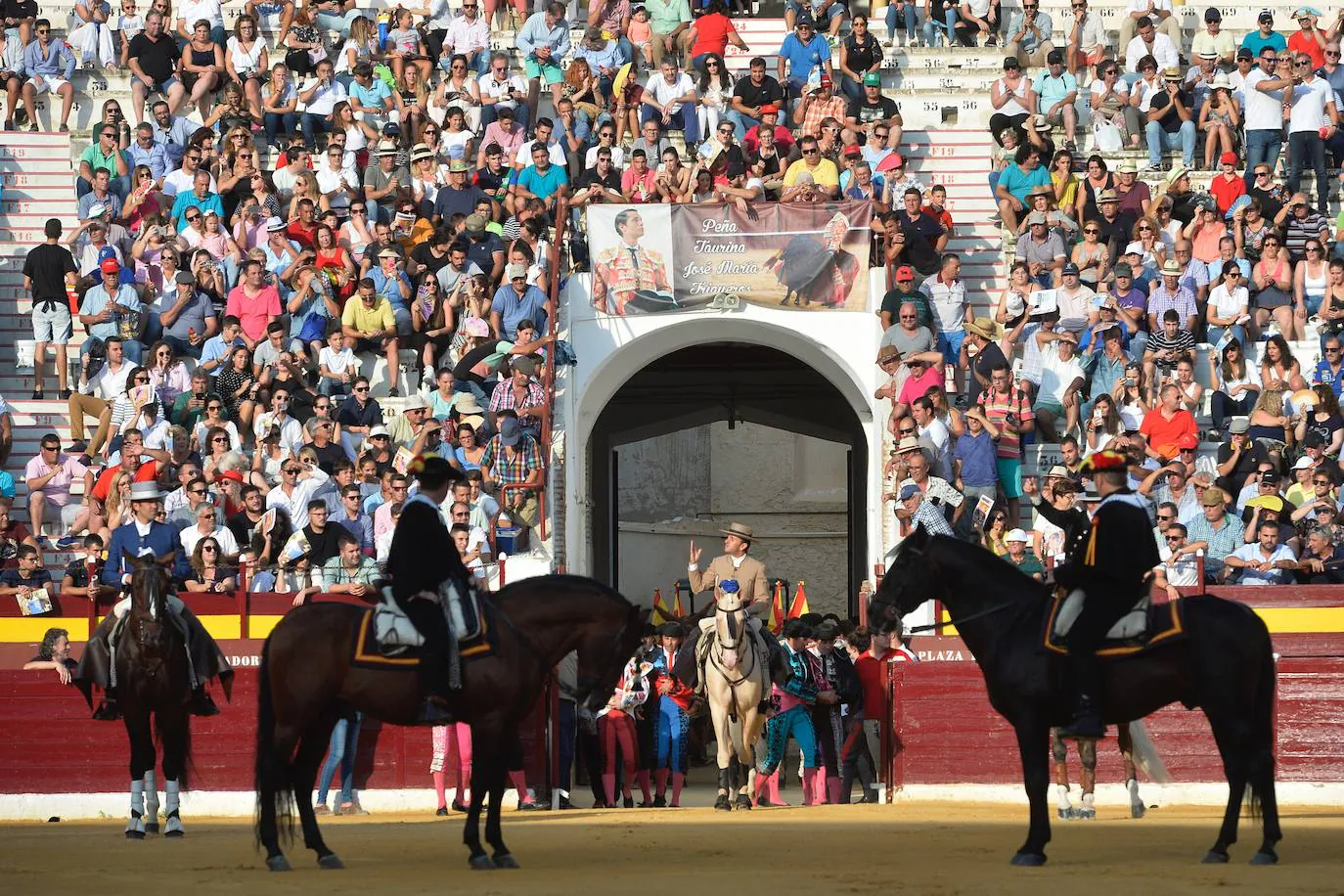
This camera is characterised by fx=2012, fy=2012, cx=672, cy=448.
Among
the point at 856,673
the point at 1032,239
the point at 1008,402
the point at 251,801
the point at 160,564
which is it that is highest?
the point at 1032,239

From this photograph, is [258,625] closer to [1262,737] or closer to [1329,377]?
[1262,737]

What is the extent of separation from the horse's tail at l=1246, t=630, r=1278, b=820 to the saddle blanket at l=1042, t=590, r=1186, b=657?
0.57 m

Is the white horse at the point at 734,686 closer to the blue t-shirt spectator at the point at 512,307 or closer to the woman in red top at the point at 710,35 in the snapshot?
the blue t-shirt spectator at the point at 512,307

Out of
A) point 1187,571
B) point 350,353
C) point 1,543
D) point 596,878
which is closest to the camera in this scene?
point 596,878

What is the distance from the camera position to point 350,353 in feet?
68.8

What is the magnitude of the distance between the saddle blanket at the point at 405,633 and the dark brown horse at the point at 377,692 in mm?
60

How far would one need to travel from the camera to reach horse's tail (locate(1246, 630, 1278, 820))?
38.1 ft

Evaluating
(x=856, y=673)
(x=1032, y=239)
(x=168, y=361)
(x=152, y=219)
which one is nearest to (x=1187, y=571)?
(x=856, y=673)

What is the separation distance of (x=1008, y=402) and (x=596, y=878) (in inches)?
402

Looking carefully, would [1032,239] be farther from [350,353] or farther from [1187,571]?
[350,353]

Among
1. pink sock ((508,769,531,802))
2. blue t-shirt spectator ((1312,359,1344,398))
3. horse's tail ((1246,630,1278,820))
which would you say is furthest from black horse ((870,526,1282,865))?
blue t-shirt spectator ((1312,359,1344,398))

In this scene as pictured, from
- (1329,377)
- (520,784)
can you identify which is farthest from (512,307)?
(1329,377)

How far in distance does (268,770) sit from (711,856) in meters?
2.70

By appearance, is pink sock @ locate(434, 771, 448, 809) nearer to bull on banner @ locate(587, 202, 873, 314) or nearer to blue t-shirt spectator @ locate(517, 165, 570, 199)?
bull on banner @ locate(587, 202, 873, 314)
